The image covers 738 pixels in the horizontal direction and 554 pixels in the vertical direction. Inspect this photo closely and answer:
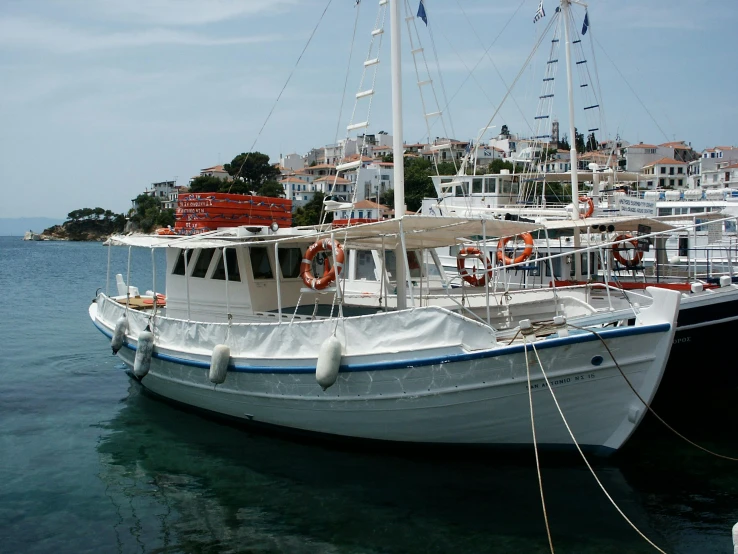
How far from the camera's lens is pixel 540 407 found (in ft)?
28.9

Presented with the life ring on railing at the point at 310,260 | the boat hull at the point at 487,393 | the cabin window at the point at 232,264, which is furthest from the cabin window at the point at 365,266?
the boat hull at the point at 487,393

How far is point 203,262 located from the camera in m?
13.0

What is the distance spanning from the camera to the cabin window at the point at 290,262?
12.8 meters

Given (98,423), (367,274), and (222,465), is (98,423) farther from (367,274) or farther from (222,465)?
(367,274)

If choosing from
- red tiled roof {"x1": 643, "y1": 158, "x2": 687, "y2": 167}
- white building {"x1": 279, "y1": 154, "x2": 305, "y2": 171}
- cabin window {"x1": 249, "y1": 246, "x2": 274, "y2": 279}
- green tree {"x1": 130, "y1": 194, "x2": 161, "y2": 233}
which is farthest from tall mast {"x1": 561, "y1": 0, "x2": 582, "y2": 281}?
white building {"x1": 279, "y1": 154, "x2": 305, "y2": 171}

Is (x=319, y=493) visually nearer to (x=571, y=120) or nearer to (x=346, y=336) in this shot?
(x=346, y=336)

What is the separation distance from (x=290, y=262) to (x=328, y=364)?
13.1ft

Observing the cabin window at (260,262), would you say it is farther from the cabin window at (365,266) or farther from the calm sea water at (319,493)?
the cabin window at (365,266)

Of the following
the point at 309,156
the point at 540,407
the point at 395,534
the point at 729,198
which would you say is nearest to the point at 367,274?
the point at 540,407

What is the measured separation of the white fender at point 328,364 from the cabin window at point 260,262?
3517mm

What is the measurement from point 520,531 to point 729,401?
7429mm

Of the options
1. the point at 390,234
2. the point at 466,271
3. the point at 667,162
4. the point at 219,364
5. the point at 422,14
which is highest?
the point at 667,162

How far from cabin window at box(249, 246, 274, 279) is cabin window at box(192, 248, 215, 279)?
2.81 feet

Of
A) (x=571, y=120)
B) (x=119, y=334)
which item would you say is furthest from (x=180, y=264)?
(x=571, y=120)
